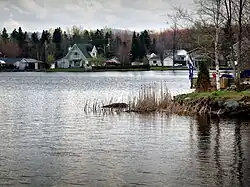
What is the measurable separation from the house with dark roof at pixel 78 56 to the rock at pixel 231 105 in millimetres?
100208

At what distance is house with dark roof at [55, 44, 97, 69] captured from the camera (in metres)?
129

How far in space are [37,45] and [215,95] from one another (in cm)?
11405

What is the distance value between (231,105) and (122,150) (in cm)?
1193

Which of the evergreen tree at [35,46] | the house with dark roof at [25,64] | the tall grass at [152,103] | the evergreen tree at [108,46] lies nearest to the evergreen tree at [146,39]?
the evergreen tree at [108,46]

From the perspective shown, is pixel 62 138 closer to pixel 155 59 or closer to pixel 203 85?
pixel 203 85

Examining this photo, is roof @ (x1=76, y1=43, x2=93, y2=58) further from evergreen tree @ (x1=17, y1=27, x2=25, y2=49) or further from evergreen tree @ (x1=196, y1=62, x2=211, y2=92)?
evergreen tree @ (x1=196, y1=62, x2=211, y2=92)

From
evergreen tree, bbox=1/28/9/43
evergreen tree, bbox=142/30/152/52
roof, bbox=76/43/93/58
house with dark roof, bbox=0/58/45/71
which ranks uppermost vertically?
evergreen tree, bbox=1/28/9/43

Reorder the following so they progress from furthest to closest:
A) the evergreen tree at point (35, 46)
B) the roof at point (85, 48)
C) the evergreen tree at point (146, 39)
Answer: the evergreen tree at point (146, 39) < the evergreen tree at point (35, 46) < the roof at point (85, 48)

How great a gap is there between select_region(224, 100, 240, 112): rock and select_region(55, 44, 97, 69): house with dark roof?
100208 millimetres

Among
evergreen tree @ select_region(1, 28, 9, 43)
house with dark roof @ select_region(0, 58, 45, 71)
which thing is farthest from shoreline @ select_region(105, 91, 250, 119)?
evergreen tree @ select_region(1, 28, 9, 43)

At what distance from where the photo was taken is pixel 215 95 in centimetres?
2903

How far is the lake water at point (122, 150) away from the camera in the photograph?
13.2 meters

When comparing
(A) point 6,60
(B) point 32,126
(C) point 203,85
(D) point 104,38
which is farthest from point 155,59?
(B) point 32,126

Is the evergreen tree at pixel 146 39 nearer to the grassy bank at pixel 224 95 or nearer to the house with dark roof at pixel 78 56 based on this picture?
the house with dark roof at pixel 78 56
